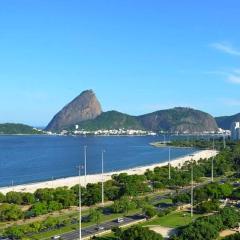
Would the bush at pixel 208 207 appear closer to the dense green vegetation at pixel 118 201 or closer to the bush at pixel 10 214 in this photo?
the dense green vegetation at pixel 118 201

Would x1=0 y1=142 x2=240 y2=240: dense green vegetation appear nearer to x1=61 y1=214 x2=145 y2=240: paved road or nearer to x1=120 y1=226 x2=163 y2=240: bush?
x1=61 y1=214 x2=145 y2=240: paved road

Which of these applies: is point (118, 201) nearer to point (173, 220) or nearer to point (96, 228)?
point (173, 220)

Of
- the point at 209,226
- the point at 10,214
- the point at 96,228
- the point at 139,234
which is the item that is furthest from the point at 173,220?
the point at 10,214

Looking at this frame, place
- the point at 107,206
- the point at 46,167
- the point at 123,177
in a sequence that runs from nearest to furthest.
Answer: the point at 107,206 < the point at 123,177 < the point at 46,167

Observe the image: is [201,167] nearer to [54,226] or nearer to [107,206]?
[107,206]

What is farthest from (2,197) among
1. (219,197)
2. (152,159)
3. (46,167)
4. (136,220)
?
(152,159)

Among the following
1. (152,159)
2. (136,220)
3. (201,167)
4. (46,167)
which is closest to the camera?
(136,220)

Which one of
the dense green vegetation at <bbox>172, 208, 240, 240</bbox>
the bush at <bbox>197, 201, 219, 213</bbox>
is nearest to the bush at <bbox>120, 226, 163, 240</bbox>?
the dense green vegetation at <bbox>172, 208, 240, 240</bbox>

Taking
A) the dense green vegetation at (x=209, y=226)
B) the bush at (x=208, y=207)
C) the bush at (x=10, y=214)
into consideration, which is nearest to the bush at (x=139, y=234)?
the dense green vegetation at (x=209, y=226)
